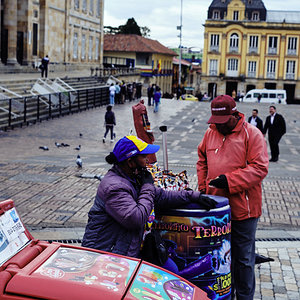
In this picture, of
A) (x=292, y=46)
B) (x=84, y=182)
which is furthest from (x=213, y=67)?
(x=84, y=182)

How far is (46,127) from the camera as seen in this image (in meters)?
21.1

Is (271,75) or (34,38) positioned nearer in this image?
(34,38)

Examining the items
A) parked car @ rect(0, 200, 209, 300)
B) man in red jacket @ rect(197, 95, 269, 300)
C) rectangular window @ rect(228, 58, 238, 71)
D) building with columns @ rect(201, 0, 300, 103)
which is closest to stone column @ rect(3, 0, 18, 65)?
man in red jacket @ rect(197, 95, 269, 300)

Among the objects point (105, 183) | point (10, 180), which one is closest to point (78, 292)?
point (105, 183)

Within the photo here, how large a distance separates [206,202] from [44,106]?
69.2 ft

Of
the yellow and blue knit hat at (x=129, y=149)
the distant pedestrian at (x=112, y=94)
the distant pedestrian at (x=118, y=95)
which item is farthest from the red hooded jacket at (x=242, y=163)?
the distant pedestrian at (x=118, y=95)

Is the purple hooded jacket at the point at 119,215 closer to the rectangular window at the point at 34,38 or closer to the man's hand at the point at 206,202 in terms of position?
the man's hand at the point at 206,202

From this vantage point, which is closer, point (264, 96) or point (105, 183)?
point (105, 183)

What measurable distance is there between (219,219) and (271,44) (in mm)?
66522

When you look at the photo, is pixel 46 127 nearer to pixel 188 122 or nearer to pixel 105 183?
pixel 188 122

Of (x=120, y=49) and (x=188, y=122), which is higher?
(x=120, y=49)

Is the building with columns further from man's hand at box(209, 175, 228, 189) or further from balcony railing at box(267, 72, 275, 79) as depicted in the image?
man's hand at box(209, 175, 228, 189)

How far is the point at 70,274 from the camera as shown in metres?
2.93

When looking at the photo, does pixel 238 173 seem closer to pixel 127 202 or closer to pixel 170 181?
pixel 170 181
